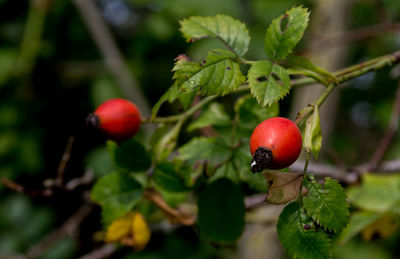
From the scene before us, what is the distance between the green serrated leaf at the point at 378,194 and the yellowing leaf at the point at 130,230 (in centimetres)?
85

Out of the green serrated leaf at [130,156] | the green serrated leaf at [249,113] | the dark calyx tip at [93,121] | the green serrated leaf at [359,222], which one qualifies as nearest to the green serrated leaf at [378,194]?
the green serrated leaf at [359,222]

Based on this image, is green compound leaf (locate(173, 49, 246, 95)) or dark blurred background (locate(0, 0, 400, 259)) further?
dark blurred background (locate(0, 0, 400, 259))

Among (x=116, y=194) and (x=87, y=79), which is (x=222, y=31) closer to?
(x=116, y=194)

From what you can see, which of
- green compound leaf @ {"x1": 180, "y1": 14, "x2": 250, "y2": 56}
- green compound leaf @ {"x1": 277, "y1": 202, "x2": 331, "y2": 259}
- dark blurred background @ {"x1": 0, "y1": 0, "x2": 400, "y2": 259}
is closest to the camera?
green compound leaf @ {"x1": 277, "y1": 202, "x2": 331, "y2": 259}

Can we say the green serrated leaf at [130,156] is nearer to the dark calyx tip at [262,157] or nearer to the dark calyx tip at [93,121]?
the dark calyx tip at [93,121]

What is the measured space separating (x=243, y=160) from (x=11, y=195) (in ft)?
10.2

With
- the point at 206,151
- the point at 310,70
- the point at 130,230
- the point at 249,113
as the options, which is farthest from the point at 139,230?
the point at 310,70

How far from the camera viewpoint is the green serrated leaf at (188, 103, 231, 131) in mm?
1310

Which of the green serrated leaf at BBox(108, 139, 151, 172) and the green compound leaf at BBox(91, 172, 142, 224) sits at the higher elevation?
the green serrated leaf at BBox(108, 139, 151, 172)

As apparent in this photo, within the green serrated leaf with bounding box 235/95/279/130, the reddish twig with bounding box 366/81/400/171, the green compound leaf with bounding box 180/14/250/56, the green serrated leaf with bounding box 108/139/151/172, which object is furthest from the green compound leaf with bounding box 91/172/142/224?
the reddish twig with bounding box 366/81/400/171

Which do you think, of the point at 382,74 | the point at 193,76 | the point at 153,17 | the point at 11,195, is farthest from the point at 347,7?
the point at 11,195

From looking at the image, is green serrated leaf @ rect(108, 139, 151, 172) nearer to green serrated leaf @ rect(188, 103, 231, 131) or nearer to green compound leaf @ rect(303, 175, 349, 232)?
green serrated leaf @ rect(188, 103, 231, 131)

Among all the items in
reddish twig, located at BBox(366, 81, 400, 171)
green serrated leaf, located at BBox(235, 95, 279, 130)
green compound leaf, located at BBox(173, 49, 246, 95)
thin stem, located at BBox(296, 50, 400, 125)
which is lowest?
reddish twig, located at BBox(366, 81, 400, 171)

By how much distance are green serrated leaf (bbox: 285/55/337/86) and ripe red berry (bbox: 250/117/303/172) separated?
0.61 feet
